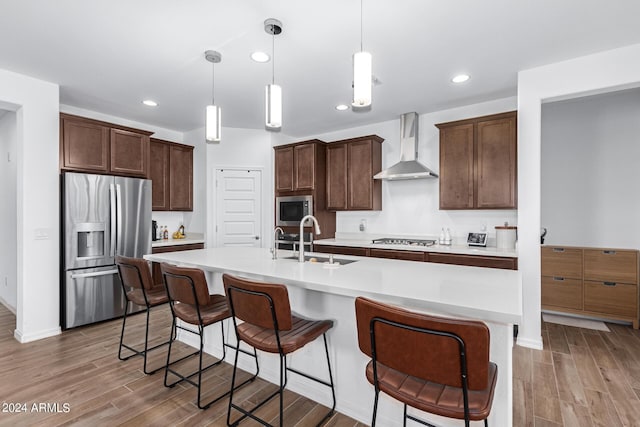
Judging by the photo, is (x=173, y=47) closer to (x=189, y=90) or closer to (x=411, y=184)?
(x=189, y=90)

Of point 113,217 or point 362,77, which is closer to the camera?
point 362,77

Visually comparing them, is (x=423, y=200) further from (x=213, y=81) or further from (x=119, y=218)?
(x=119, y=218)

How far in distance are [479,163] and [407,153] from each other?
1023 mm

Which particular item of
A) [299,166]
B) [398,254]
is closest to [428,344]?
[398,254]

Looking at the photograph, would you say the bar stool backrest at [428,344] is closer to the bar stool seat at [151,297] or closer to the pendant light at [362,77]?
the pendant light at [362,77]

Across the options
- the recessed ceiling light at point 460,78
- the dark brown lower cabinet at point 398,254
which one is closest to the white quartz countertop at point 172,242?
the dark brown lower cabinet at point 398,254

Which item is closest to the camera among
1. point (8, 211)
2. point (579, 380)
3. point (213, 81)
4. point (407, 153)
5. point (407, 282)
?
point (407, 282)

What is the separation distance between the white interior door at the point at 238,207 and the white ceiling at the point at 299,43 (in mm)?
1637

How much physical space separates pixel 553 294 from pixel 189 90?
5.02 m

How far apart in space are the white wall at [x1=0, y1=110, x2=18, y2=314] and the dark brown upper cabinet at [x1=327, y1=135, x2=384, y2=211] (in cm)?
405

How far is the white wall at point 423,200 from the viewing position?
A: 4.05m

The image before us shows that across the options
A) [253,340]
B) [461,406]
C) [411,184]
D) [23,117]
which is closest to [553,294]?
[411,184]

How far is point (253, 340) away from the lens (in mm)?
1777

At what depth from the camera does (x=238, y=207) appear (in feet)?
17.4
